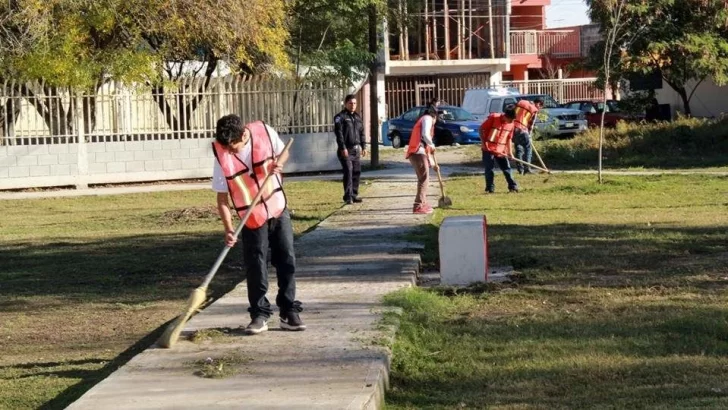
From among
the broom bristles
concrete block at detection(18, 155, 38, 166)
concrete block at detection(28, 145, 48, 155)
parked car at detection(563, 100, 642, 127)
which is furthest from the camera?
parked car at detection(563, 100, 642, 127)

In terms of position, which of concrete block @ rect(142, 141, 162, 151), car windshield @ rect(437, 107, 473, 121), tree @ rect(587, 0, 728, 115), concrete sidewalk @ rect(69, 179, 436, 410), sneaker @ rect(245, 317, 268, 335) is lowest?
concrete sidewalk @ rect(69, 179, 436, 410)

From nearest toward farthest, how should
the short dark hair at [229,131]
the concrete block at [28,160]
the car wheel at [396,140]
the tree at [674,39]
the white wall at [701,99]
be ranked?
the short dark hair at [229,131] → the concrete block at [28,160] → the tree at [674,39] → the car wheel at [396,140] → the white wall at [701,99]

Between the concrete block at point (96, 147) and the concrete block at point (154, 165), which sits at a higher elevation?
the concrete block at point (96, 147)

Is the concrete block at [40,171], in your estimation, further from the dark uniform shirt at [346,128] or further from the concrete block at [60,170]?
the dark uniform shirt at [346,128]

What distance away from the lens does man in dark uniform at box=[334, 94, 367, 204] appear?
1925 cm

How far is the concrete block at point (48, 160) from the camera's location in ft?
86.4

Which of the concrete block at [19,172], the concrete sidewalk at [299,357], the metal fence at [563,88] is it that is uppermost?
the metal fence at [563,88]

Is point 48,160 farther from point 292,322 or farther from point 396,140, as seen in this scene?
point 292,322

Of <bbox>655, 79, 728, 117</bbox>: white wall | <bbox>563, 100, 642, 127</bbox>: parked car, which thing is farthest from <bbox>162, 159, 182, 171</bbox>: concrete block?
<bbox>655, 79, 728, 117</bbox>: white wall

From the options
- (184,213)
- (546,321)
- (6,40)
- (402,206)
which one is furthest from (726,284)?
(6,40)

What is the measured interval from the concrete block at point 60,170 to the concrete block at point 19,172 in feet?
1.74

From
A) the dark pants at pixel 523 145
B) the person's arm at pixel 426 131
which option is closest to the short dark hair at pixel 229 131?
the person's arm at pixel 426 131

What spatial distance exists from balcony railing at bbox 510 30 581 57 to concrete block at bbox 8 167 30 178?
3378 cm

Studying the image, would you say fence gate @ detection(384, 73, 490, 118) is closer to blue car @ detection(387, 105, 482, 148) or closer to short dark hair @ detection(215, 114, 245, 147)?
blue car @ detection(387, 105, 482, 148)
